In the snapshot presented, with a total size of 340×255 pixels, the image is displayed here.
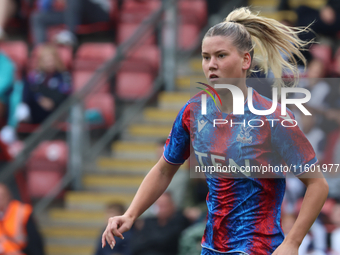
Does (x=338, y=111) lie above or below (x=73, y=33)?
below

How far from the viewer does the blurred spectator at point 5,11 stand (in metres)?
8.55

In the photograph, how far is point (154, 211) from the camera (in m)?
5.90

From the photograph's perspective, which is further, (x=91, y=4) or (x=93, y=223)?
(x=91, y=4)

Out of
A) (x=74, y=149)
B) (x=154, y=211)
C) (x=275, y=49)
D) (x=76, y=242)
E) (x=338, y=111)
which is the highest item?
(x=275, y=49)

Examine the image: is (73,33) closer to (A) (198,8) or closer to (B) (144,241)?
(A) (198,8)

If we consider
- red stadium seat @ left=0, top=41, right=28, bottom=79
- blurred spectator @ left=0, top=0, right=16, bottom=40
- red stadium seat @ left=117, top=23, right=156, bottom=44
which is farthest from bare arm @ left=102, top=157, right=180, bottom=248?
blurred spectator @ left=0, top=0, right=16, bottom=40

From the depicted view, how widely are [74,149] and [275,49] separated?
408cm

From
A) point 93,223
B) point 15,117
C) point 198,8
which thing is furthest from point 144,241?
point 198,8

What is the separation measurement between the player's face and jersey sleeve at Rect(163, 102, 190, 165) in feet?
0.95

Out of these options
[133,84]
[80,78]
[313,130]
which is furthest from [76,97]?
[313,130]

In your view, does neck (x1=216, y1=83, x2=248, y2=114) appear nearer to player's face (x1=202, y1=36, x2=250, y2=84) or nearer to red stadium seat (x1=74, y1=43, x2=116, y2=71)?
player's face (x1=202, y1=36, x2=250, y2=84)

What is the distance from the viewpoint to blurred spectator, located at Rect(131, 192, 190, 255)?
5.32 metres

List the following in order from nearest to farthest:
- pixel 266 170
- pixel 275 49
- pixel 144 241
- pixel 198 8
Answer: pixel 266 170
pixel 275 49
pixel 144 241
pixel 198 8

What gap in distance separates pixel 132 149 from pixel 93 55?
5.59 ft
